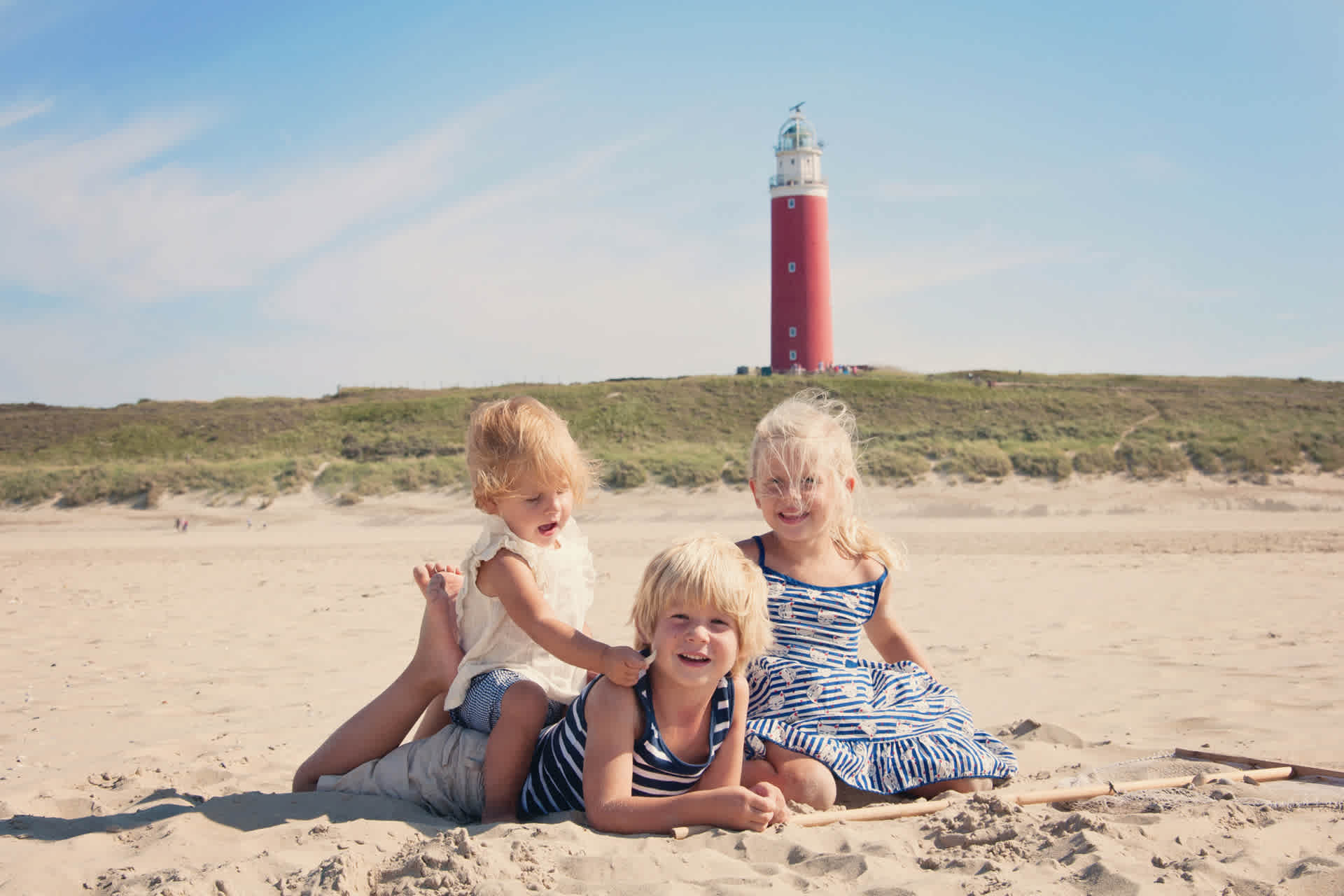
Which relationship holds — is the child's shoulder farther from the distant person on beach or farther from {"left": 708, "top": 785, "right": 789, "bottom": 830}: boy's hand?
{"left": 708, "top": 785, "right": 789, "bottom": 830}: boy's hand

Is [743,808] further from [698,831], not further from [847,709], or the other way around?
[847,709]

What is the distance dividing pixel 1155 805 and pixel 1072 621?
4.06 m

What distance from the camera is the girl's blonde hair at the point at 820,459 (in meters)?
3.37

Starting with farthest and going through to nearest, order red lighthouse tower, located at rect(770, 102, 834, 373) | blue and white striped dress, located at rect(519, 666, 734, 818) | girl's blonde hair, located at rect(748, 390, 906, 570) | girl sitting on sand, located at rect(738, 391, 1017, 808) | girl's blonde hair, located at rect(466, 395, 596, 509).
A: red lighthouse tower, located at rect(770, 102, 834, 373), girl's blonde hair, located at rect(748, 390, 906, 570), girl sitting on sand, located at rect(738, 391, 1017, 808), girl's blonde hair, located at rect(466, 395, 596, 509), blue and white striped dress, located at rect(519, 666, 734, 818)

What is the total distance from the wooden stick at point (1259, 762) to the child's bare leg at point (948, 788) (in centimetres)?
81

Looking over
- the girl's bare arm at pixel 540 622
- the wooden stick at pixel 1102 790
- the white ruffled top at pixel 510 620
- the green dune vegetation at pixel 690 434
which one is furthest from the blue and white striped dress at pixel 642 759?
the green dune vegetation at pixel 690 434

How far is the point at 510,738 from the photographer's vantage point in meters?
2.98

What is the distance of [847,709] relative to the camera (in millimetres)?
3359

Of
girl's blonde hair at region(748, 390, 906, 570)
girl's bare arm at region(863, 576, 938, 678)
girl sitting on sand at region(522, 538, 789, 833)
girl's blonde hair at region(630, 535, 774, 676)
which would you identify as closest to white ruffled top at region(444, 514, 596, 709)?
girl sitting on sand at region(522, 538, 789, 833)

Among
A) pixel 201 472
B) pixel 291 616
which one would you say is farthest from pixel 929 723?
pixel 201 472

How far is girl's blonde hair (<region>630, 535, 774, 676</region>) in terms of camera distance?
2.76 meters

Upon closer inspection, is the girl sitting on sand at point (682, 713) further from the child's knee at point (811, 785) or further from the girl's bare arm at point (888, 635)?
the girl's bare arm at point (888, 635)

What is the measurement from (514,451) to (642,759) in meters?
0.95

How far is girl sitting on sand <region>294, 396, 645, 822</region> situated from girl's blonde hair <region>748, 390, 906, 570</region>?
23.3 inches
